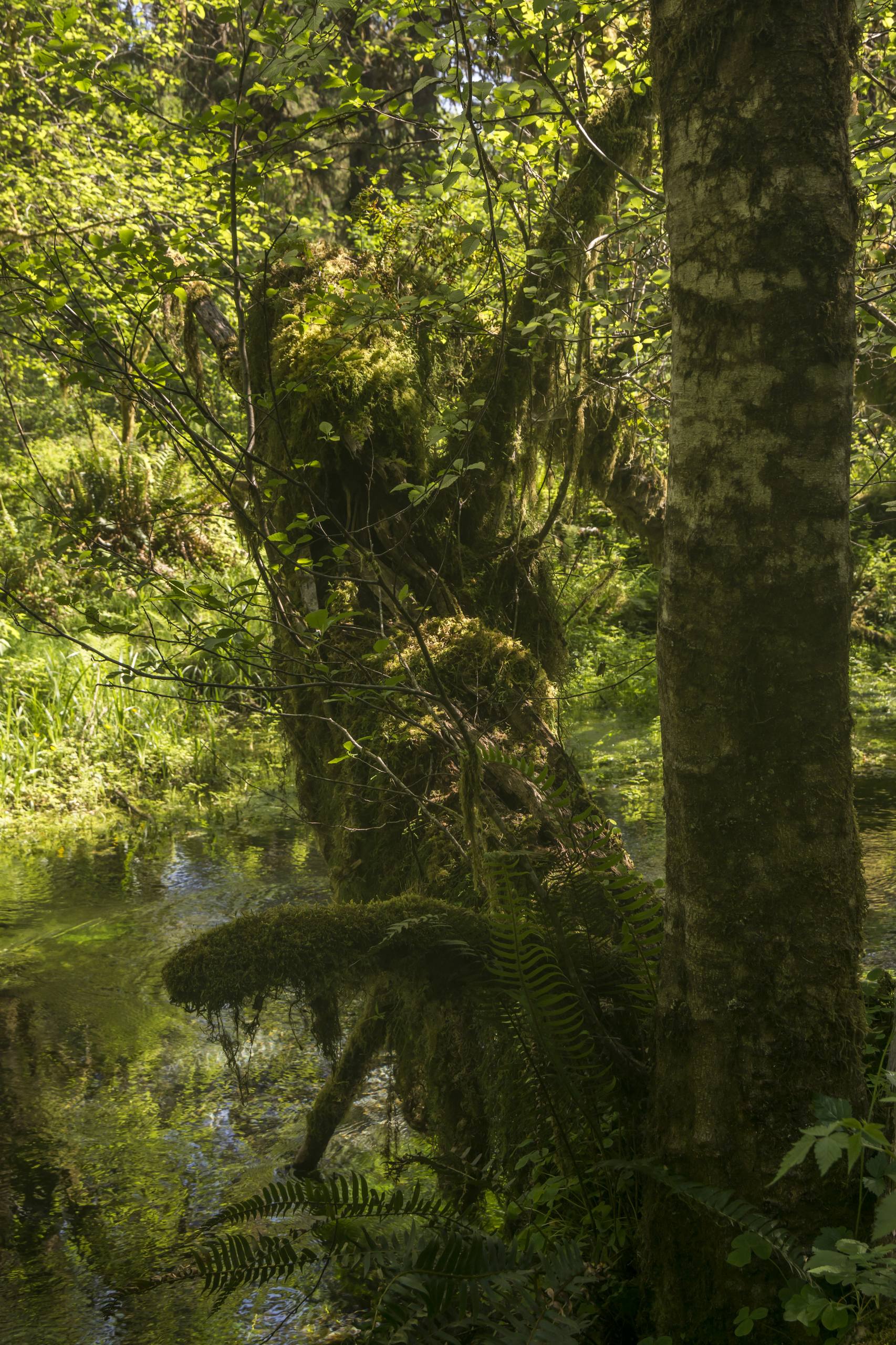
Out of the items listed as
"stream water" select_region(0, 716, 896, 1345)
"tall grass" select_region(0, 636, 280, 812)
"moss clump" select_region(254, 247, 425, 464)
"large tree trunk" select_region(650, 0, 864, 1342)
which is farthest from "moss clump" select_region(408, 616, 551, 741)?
"tall grass" select_region(0, 636, 280, 812)

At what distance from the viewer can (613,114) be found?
4895 millimetres

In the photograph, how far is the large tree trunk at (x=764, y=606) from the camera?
1.84m

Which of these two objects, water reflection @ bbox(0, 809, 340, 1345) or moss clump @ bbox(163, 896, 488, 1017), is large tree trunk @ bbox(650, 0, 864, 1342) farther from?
water reflection @ bbox(0, 809, 340, 1345)

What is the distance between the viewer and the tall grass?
8.52 meters

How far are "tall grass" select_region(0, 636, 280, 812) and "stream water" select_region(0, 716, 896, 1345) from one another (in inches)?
30.1

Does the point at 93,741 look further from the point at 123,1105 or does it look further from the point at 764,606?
the point at 764,606

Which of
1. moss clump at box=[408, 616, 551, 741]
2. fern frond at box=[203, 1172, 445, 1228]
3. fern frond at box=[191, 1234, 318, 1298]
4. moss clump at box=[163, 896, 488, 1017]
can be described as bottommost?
fern frond at box=[191, 1234, 318, 1298]

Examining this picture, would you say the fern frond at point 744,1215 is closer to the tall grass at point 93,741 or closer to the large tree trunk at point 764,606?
the large tree trunk at point 764,606

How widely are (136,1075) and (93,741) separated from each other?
Result: 496 centimetres

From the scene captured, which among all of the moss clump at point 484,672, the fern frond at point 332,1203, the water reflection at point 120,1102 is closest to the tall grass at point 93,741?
the water reflection at point 120,1102

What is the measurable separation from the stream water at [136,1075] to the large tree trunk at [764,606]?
193 centimetres

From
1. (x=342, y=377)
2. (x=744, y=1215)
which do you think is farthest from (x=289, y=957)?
(x=342, y=377)

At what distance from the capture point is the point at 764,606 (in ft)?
6.18

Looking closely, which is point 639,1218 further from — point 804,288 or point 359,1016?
point 804,288
